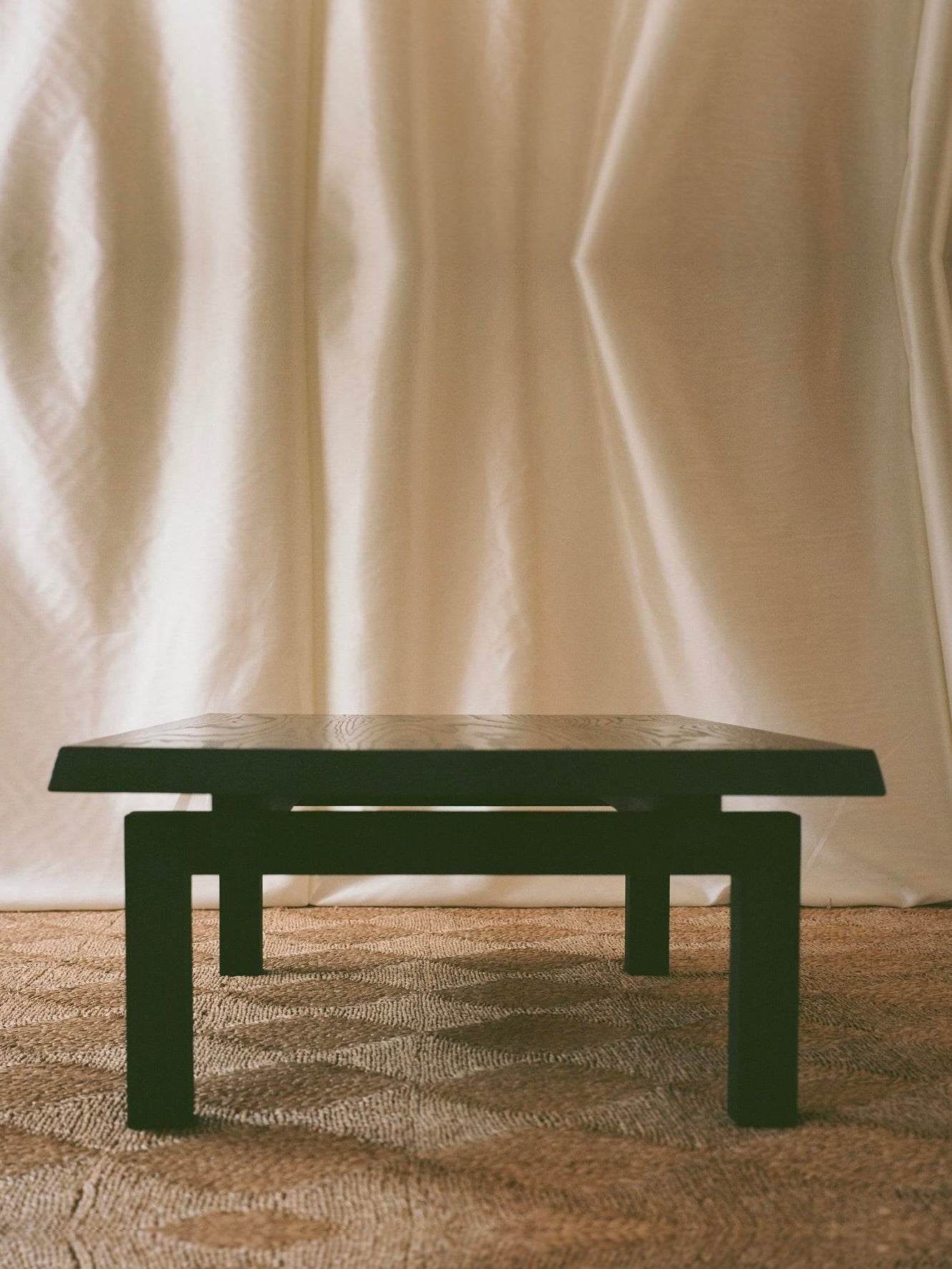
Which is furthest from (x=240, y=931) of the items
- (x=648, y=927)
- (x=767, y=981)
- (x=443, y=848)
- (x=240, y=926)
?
(x=767, y=981)

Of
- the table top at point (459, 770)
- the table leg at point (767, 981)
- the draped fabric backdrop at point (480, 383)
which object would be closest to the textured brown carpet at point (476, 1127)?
the table leg at point (767, 981)

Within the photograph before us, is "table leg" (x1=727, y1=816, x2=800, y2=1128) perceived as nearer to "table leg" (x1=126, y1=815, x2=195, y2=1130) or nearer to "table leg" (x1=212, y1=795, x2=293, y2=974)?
"table leg" (x1=126, y1=815, x2=195, y2=1130)

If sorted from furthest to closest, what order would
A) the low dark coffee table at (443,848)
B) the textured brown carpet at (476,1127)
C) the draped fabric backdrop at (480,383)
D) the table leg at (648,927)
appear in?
1. the draped fabric backdrop at (480,383)
2. the table leg at (648,927)
3. the low dark coffee table at (443,848)
4. the textured brown carpet at (476,1127)

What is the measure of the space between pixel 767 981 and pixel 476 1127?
0.24m

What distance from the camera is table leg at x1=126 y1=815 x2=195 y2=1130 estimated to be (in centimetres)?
83

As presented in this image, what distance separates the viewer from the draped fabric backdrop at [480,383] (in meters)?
1.89

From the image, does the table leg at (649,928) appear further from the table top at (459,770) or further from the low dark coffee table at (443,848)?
the table top at (459,770)

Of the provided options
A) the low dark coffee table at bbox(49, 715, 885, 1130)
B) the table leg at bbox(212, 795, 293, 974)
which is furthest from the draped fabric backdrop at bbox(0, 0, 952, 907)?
the low dark coffee table at bbox(49, 715, 885, 1130)

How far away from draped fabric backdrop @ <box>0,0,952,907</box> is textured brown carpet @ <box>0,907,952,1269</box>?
59 centimetres

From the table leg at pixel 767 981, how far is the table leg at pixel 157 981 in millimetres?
397

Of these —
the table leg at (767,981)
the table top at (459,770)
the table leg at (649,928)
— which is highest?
the table top at (459,770)

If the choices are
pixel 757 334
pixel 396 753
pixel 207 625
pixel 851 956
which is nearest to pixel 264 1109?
pixel 396 753

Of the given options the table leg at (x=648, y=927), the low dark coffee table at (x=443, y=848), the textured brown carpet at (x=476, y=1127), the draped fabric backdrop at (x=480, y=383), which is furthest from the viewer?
the draped fabric backdrop at (x=480, y=383)

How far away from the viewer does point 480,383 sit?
196 cm
